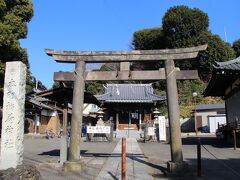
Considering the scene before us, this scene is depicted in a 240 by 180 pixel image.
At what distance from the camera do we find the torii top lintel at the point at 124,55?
401 inches

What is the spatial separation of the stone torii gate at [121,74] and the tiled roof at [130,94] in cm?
2036

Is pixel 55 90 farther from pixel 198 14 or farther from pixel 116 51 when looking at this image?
pixel 198 14

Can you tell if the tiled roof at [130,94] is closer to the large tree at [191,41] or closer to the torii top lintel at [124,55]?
the large tree at [191,41]

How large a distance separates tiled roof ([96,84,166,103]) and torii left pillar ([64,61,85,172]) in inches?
806

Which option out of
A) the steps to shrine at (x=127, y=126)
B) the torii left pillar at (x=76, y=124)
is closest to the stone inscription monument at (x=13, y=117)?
the torii left pillar at (x=76, y=124)

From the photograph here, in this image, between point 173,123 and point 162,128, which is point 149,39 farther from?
point 173,123

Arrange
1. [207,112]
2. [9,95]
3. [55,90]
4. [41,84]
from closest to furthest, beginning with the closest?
[9,95]
[55,90]
[207,112]
[41,84]

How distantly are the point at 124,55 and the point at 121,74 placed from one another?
0.64 metres

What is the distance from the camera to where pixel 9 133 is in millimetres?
7016

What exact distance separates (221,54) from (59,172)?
134 ft

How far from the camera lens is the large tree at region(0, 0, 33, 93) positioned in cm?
1919

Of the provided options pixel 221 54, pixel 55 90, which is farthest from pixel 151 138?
pixel 221 54

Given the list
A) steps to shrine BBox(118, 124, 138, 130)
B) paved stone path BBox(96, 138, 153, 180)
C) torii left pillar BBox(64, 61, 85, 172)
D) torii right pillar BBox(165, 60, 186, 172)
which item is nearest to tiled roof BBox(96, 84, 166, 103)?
steps to shrine BBox(118, 124, 138, 130)

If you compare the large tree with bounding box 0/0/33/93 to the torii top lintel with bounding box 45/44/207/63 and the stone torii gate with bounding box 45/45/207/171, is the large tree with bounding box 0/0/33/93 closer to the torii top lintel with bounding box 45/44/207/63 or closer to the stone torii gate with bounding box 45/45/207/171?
the torii top lintel with bounding box 45/44/207/63
